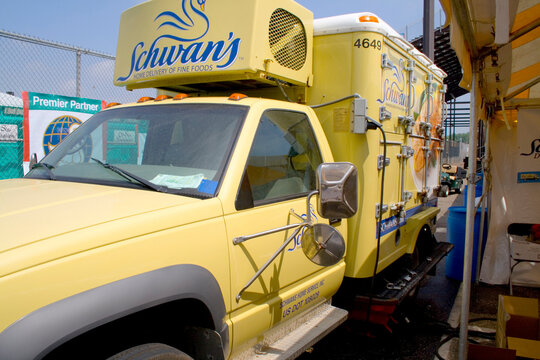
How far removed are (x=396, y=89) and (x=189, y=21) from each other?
79.0 inches

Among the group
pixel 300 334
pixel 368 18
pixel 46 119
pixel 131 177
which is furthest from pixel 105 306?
pixel 46 119

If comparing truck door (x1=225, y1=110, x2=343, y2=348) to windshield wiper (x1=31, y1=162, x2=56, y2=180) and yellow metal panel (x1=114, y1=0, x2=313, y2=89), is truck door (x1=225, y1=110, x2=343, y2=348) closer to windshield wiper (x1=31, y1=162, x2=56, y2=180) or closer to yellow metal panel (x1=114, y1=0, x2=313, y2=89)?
yellow metal panel (x1=114, y1=0, x2=313, y2=89)

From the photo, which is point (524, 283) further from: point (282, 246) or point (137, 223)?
point (137, 223)

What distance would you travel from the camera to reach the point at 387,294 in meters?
3.55

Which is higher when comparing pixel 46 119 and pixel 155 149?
pixel 46 119

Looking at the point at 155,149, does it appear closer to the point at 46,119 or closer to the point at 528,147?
the point at 46,119

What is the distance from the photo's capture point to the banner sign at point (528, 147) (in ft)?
17.6

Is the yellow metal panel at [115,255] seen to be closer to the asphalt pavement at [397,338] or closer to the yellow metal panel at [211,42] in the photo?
the yellow metal panel at [211,42]

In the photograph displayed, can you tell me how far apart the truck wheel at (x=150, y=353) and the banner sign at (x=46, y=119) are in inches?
181

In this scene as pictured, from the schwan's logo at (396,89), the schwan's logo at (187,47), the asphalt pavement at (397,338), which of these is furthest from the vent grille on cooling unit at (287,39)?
the asphalt pavement at (397,338)

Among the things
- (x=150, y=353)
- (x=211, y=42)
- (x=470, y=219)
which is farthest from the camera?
(x=470, y=219)

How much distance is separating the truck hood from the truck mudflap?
198 cm

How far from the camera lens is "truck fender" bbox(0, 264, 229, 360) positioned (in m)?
1.37

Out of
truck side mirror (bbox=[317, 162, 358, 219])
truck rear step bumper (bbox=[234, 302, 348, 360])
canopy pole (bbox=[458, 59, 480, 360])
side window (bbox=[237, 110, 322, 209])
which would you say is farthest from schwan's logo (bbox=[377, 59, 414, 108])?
truck rear step bumper (bbox=[234, 302, 348, 360])
